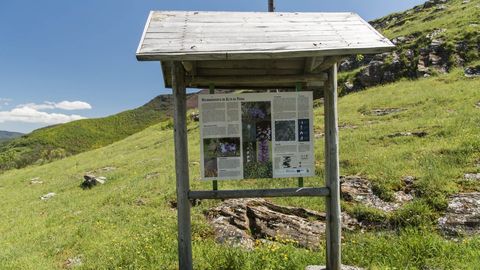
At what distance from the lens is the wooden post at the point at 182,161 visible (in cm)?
629

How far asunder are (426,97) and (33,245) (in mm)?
21642

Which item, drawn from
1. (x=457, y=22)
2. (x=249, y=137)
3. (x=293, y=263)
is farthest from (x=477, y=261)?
(x=457, y=22)

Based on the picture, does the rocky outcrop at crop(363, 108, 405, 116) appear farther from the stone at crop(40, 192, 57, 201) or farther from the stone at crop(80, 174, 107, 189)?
the stone at crop(40, 192, 57, 201)

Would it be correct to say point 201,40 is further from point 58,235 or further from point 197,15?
point 58,235

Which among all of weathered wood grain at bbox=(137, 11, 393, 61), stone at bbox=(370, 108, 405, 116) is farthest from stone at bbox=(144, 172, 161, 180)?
stone at bbox=(370, 108, 405, 116)

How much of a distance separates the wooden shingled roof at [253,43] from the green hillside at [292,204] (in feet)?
11.0

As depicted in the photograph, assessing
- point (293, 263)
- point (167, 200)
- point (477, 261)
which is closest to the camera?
point (477, 261)

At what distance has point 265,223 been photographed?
9305 mm

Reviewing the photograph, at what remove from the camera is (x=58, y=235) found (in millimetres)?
10812

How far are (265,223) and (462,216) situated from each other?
4.40 meters

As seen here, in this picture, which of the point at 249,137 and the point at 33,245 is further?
the point at 33,245

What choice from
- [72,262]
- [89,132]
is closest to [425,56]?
[72,262]

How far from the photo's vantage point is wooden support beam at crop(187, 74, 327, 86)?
6.50 metres

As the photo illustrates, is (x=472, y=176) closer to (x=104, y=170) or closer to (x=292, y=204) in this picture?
(x=292, y=204)
